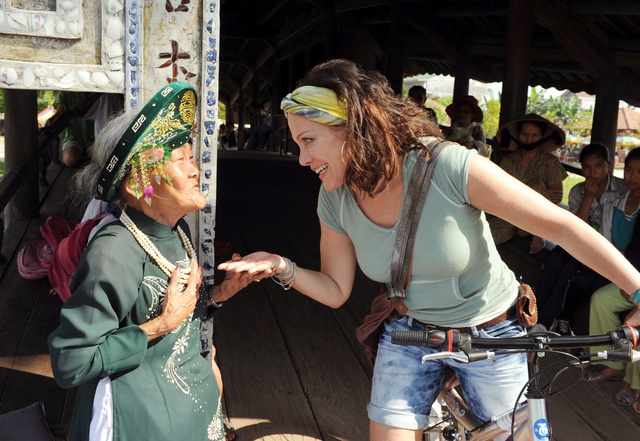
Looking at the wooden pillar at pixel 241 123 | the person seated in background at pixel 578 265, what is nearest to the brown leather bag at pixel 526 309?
the person seated in background at pixel 578 265

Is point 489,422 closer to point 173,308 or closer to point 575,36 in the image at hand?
point 173,308

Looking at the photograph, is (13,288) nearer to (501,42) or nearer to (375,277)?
(375,277)

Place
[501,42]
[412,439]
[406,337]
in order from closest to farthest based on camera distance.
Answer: [406,337]
[412,439]
[501,42]

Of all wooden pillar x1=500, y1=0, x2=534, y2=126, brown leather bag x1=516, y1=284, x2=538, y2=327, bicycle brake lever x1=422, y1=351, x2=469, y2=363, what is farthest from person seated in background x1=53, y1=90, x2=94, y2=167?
bicycle brake lever x1=422, y1=351, x2=469, y2=363

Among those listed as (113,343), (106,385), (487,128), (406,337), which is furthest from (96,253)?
(487,128)

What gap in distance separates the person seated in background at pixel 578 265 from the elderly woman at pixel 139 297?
2863mm

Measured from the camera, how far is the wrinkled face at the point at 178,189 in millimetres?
2094

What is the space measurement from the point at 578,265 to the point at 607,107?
3.18 meters

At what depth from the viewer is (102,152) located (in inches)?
84.0

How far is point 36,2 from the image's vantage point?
7.47 feet

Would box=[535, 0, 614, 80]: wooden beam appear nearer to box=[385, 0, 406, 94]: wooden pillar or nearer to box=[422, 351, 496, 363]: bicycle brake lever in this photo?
box=[385, 0, 406, 94]: wooden pillar

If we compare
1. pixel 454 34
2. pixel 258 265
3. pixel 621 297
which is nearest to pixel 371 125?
pixel 258 265

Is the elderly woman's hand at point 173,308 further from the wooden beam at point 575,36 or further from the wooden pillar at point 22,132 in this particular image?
the wooden beam at point 575,36

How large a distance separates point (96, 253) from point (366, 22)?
11.1 m
